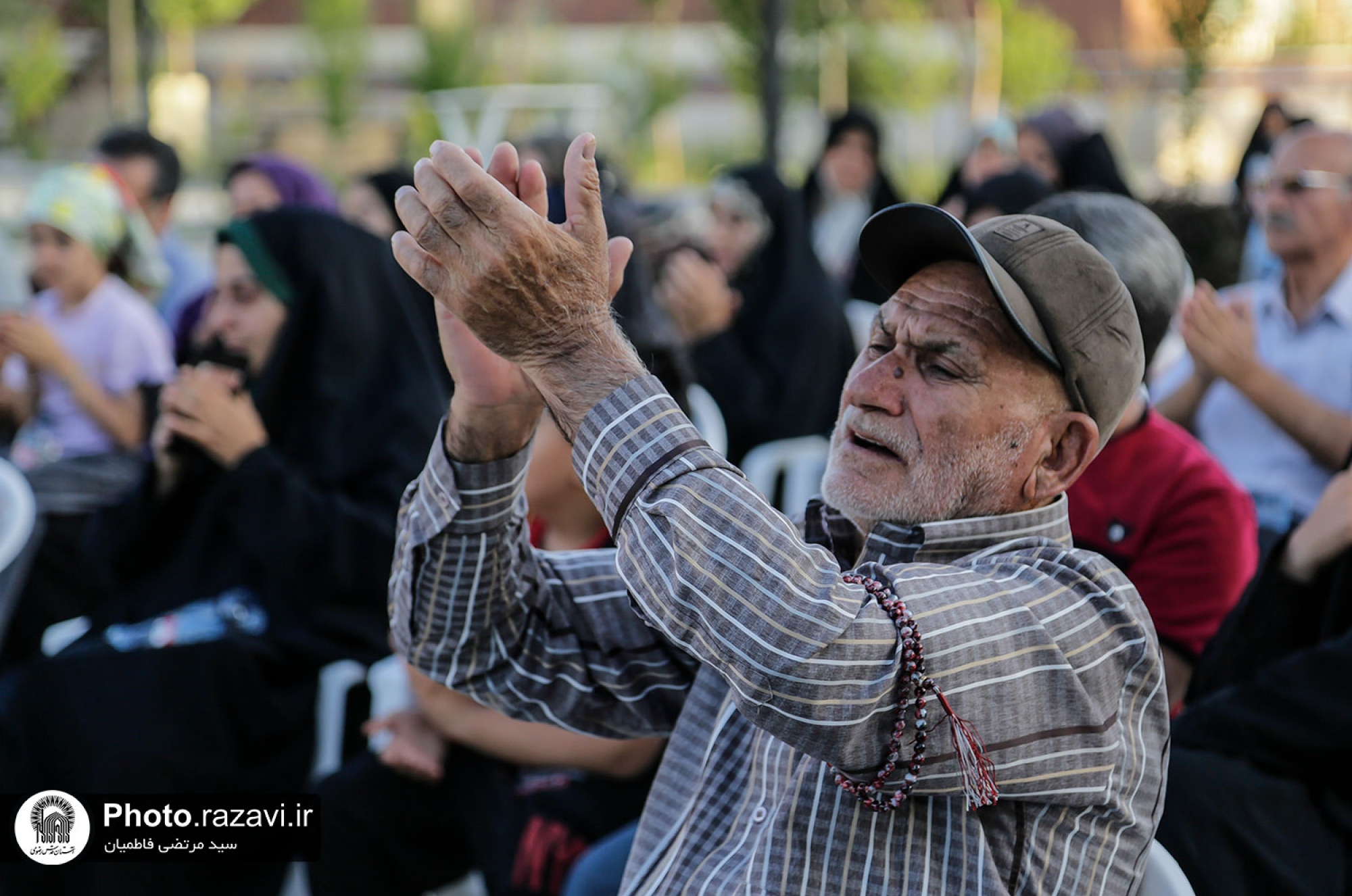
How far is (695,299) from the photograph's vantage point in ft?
15.7

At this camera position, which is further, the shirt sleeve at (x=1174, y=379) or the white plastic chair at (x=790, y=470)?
the white plastic chair at (x=790, y=470)

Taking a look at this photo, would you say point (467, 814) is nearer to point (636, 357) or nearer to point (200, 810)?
point (200, 810)

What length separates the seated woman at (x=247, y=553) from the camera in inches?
115

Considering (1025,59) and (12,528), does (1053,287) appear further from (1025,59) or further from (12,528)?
(1025,59)

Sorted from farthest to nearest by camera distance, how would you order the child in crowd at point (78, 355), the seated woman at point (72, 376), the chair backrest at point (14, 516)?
the child in crowd at point (78, 355) → the seated woman at point (72, 376) → the chair backrest at point (14, 516)

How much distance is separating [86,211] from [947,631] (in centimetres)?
462

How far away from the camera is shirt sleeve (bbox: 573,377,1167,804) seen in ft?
4.13

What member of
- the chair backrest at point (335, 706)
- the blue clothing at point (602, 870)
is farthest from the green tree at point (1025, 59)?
the blue clothing at point (602, 870)

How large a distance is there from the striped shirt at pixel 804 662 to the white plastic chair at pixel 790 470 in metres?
1.99

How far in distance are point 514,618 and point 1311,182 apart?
2708 mm

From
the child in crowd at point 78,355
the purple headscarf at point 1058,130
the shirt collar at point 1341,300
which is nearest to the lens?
the shirt collar at point 1341,300

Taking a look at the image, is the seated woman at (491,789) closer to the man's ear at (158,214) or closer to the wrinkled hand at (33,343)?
the wrinkled hand at (33,343)

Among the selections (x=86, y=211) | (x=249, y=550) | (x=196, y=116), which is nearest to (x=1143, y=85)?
(x=196, y=116)

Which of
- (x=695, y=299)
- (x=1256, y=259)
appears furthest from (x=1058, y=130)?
(x=695, y=299)
